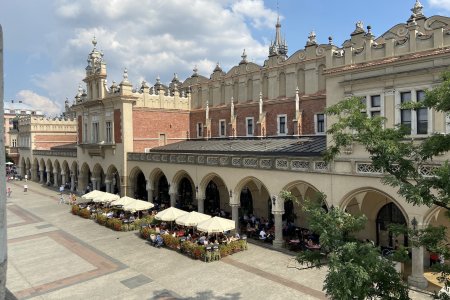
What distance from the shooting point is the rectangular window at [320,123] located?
26231mm

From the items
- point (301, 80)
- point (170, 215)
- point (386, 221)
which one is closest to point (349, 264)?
point (386, 221)

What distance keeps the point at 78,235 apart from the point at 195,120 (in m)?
18.1

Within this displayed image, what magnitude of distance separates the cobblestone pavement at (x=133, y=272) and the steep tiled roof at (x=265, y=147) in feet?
21.2

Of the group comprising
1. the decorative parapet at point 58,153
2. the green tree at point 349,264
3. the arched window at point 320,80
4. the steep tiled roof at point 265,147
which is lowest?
the green tree at point 349,264

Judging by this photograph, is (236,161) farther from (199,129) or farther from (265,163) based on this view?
(199,129)

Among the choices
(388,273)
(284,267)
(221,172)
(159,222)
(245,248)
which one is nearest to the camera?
(388,273)

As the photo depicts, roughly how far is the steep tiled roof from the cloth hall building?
132mm

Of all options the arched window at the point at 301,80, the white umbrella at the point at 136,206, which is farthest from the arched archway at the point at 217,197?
the arched window at the point at 301,80

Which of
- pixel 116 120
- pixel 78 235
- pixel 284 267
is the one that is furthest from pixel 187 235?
pixel 116 120

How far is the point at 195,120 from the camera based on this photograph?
1485 inches

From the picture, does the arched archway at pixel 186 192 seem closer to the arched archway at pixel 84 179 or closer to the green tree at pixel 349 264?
the arched archway at pixel 84 179

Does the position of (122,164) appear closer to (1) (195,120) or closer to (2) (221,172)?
(1) (195,120)

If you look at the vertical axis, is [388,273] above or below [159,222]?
above

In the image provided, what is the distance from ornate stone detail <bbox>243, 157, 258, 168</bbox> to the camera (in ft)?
70.1
